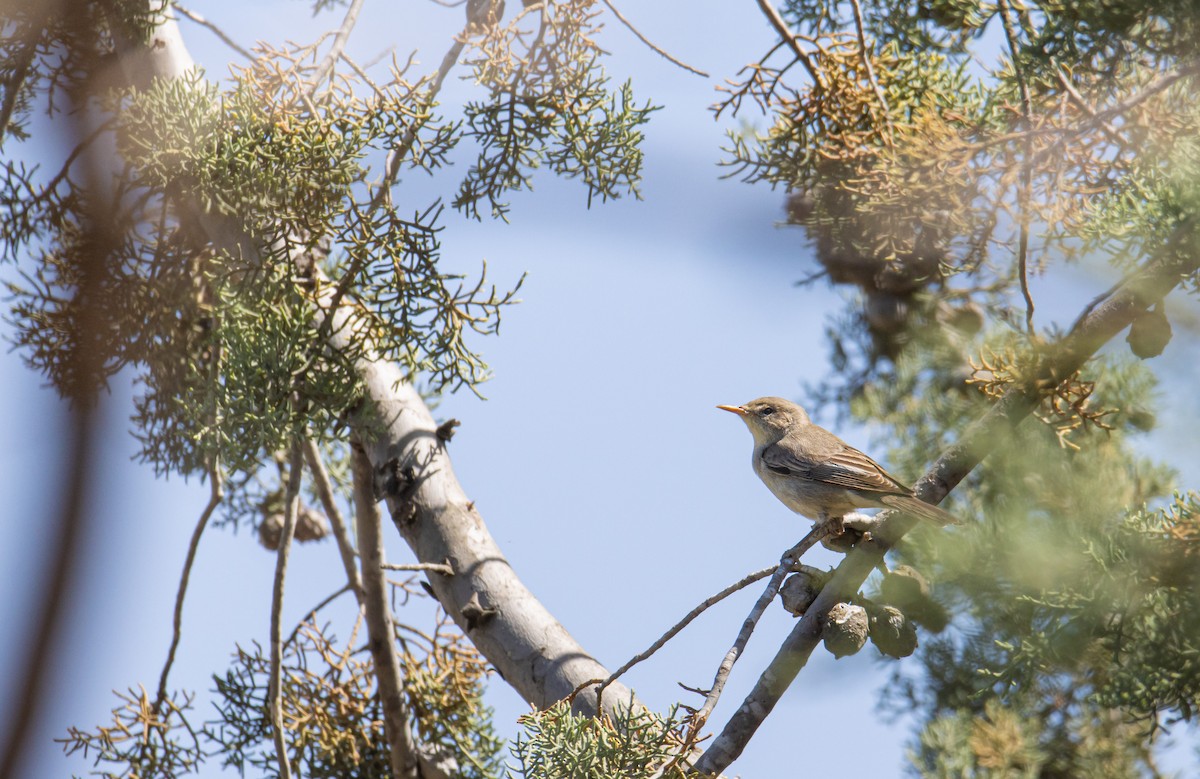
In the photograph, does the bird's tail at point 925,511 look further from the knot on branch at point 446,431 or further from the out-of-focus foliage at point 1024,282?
the knot on branch at point 446,431

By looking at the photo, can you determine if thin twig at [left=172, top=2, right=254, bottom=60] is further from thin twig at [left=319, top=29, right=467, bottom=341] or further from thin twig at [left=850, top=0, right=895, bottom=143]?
thin twig at [left=850, top=0, right=895, bottom=143]

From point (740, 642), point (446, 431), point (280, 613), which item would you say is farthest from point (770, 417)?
point (740, 642)

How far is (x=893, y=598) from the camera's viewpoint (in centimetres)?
237

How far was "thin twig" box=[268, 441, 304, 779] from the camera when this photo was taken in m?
2.93

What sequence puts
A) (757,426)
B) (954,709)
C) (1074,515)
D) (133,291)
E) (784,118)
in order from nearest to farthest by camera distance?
(1074,515), (784,118), (133,291), (954,709), (757,426)

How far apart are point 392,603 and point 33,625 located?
2.90 metres

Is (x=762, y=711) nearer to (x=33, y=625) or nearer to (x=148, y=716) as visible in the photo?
(x=33, y=625)

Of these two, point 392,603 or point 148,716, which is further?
point 392,603

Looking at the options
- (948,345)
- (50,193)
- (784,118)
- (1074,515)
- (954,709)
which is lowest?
(1074,515)

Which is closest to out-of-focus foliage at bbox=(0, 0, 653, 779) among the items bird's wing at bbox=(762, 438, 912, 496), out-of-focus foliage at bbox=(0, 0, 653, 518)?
out-of-focus foliage at bbox=(0, 0, 653, 518)

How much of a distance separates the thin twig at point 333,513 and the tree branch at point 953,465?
1670mm

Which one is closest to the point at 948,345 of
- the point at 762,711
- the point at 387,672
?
the point at 762,711

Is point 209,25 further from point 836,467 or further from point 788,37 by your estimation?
point 836,467

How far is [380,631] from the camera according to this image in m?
3.36
